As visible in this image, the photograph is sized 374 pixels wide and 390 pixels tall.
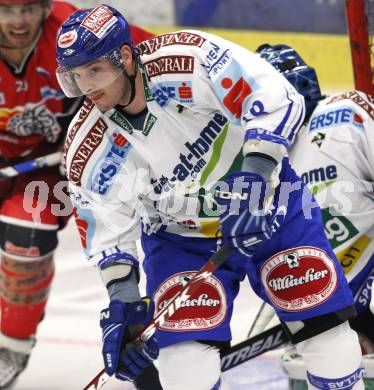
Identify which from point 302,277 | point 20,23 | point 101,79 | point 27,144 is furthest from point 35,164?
point 302,277

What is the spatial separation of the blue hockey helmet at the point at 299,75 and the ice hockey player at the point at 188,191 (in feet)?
→ 1.51

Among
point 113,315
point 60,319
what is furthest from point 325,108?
point 60,319

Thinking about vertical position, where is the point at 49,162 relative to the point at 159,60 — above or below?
below

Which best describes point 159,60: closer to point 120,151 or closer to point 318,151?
point 120,151

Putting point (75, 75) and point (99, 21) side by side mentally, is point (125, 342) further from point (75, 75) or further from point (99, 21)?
point (99, 21)

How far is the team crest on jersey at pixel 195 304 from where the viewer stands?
2676 mm

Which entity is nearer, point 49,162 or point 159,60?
point 159,60

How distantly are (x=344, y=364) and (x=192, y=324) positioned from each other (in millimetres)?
364

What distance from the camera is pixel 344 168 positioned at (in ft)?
9.82

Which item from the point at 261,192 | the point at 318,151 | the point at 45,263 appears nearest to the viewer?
the point at 261,192

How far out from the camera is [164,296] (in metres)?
2.76

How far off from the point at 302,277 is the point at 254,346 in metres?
0.52

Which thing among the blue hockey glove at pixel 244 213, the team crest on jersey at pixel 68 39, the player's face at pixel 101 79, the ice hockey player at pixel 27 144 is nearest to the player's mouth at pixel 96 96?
the player's face at pixel 101 79

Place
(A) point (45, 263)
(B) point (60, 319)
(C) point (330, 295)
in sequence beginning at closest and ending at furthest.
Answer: (C) point (330, 295), (A) point (45, 263), (B) point (60, 319)
